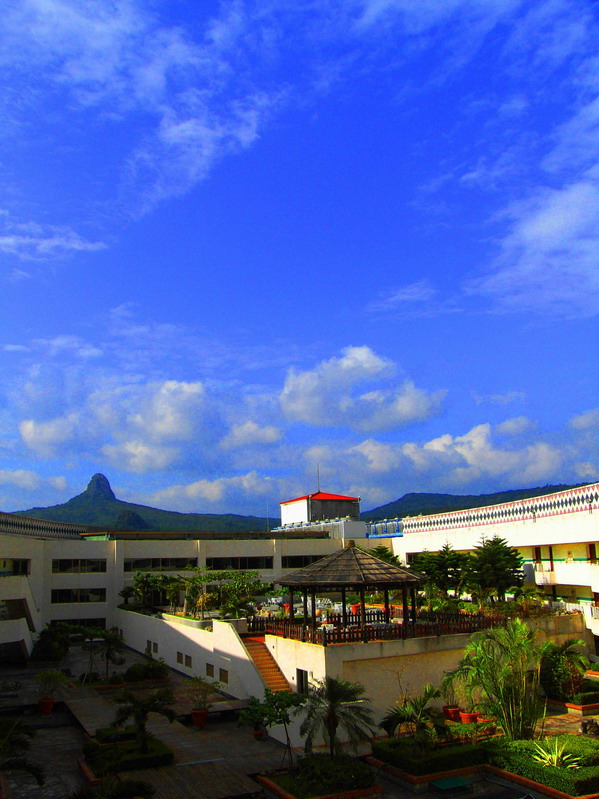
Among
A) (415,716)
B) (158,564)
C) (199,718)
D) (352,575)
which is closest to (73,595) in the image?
(158,564)

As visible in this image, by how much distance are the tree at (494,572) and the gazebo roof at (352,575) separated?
12.7 meters

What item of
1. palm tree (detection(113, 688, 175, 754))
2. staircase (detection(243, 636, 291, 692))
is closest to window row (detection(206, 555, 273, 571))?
staircase (detection(243, 636, 291, 692))

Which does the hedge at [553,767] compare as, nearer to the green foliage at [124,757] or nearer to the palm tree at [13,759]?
the green foliage at [124,757]

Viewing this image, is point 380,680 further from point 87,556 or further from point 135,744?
point 87,556

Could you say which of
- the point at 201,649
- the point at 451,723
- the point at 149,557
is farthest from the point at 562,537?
the point at 149,557

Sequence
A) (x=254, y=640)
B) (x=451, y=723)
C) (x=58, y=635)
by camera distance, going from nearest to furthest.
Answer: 1. (x=451, y=723)
2. (x=254, y=640)
3. (x=58, y=635)

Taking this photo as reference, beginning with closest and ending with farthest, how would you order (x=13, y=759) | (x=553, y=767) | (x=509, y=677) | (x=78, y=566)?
(x=13, y=759) < (x=553, y=767) < (x=509, y=677) < (x=78, y=566)

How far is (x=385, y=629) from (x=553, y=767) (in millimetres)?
8621

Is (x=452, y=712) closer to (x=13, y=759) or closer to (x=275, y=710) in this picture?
(x=275, y=710)

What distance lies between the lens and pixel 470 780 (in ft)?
68.1

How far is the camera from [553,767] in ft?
64.1

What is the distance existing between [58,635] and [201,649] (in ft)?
44.9

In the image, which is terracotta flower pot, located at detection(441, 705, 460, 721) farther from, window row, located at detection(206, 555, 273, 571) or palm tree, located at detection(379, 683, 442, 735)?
window row, located at detection(206, 555, 273, 571)

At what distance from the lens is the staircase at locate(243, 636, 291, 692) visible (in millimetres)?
27586
